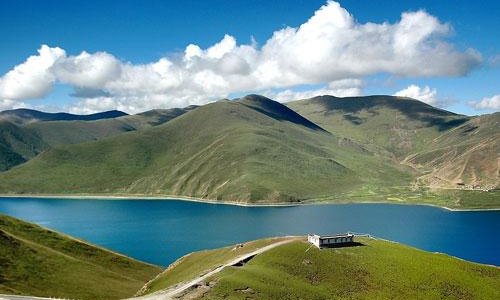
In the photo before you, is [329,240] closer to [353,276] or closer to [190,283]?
[353,276]

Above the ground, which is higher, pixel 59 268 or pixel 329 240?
pixel 329 240

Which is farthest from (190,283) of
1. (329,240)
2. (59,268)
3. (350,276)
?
(59,268)

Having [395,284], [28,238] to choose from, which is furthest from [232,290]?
[28,238]

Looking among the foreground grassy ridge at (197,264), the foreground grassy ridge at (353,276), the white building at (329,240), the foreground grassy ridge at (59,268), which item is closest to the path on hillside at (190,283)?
the foreground grassy ridge at (353,276)

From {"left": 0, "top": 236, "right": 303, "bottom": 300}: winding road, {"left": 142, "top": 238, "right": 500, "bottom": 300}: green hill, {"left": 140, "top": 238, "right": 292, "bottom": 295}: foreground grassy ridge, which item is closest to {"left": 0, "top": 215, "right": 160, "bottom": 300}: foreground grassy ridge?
{"left": 140, "top": 238, "right": 292, "bottom": 295}: foreground grassy ridge

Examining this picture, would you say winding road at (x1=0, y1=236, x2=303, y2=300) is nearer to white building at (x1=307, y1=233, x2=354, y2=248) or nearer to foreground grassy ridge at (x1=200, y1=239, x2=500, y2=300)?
foreground grassy ridge at (x1=200, y1=239, x2=500, y2=300)

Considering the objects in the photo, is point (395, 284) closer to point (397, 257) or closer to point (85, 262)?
point (397, 257)
